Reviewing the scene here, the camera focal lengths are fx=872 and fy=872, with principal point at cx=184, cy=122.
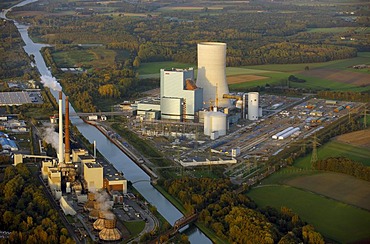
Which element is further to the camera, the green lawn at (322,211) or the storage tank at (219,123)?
the storage tank at (219,123)

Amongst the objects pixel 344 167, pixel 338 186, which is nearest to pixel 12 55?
pixel 344 167

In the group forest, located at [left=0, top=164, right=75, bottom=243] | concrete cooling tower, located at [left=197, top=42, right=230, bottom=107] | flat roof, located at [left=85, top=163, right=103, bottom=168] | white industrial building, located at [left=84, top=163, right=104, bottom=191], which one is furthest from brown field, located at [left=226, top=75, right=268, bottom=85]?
forest, located at [left=0, top=164, right=75, bottom=243]

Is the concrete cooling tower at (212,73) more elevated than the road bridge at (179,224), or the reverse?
the concrete cooling tower at (212,73)

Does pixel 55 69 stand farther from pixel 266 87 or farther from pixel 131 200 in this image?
pixel 131 200

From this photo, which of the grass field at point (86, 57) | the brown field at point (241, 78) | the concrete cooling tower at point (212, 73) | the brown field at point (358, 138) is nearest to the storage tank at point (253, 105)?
the concrete cooling tower at point (212, 73)

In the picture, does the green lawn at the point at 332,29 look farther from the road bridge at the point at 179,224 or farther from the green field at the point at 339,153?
the road bridge at the point at 179,224

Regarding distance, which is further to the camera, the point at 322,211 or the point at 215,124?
the point at 215,124

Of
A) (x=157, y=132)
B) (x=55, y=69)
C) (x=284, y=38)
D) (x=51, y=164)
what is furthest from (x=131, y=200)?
(x=284, y=38)

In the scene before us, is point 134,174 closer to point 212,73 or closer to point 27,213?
point 27,213
